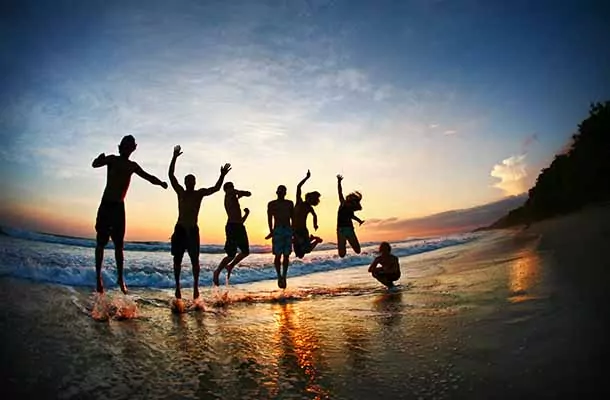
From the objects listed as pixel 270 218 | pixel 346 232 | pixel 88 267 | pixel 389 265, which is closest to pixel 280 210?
pixel 270 218

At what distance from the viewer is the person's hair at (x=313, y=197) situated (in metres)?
10.5

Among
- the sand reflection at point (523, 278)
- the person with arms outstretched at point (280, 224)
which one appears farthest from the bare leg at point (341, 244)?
the sand reflection at point (523, 278)

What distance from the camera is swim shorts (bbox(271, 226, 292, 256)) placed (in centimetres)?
973

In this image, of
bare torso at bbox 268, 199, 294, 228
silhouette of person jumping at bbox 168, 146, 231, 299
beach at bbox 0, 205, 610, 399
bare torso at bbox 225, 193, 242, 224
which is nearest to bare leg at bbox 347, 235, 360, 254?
bare torso at bbox 268, 199, 294, 228

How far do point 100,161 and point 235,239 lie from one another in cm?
370

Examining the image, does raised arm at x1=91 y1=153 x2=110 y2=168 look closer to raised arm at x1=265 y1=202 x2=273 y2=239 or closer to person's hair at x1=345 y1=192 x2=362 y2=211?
raised arm at x1=265 y1=202 x2=273 y2=239

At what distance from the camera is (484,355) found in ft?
10.0

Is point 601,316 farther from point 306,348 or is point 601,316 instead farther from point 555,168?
point 555,168

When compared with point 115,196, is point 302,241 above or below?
below

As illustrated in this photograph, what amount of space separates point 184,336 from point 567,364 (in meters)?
3.46

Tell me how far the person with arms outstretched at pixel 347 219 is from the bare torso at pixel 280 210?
166 centimetres

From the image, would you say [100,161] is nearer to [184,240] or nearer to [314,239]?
[184,240]

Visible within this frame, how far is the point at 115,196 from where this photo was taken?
6453 mm

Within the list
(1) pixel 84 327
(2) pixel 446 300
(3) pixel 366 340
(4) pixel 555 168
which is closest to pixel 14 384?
(1) pixel 84 327
